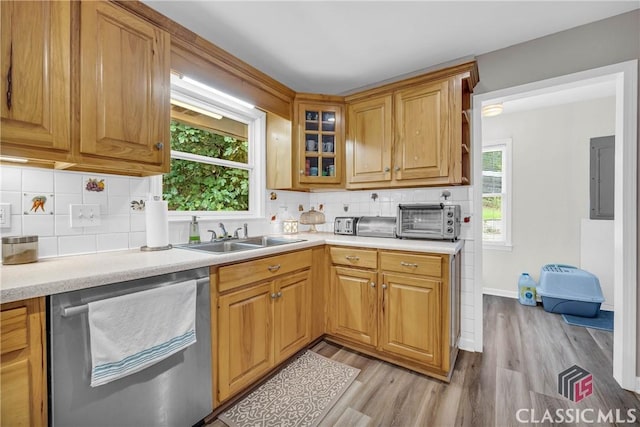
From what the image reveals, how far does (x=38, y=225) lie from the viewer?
4.31ft

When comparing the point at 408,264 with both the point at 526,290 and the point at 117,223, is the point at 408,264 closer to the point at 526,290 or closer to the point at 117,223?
the point at 117,223

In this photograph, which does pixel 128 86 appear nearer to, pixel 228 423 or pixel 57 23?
pixel 57 23

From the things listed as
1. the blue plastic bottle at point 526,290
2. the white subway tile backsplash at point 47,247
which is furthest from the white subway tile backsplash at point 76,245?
the blue plastic bottle at point 526,290

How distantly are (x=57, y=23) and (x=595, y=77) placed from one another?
310 cm

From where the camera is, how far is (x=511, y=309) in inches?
120

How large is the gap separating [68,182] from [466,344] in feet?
9.87

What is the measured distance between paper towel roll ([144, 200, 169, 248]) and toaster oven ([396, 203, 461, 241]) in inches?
70.1

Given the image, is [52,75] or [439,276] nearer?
[52,75]

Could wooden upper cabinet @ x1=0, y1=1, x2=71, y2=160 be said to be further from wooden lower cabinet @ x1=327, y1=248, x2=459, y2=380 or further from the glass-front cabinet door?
wooden lower cabinet @ x1=327, y1=248, x2=459, y2=380

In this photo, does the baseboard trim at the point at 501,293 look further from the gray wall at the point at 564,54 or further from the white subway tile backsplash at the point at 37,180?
the white subway tile backsplash at the point at 37,180

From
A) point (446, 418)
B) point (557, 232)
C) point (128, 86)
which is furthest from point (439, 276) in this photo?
point (557, 232)

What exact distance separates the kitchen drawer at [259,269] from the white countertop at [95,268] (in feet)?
0.16

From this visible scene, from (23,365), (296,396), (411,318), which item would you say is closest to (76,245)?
(23,365)

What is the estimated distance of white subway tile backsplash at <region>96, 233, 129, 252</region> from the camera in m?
1.51
